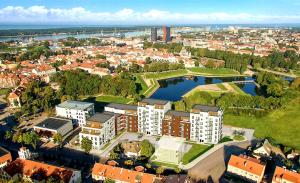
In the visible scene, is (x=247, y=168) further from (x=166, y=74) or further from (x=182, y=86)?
(x=166, y=74)

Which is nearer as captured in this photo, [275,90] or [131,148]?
[131,148]

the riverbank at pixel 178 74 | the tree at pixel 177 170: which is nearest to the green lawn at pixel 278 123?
the tree at pixel 177 170

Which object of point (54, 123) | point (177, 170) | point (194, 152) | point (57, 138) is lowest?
point (194, 152)

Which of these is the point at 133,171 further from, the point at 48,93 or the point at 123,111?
the point at 48,93

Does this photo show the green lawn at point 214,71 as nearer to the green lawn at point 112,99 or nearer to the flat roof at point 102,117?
the green lawn at point 112,99

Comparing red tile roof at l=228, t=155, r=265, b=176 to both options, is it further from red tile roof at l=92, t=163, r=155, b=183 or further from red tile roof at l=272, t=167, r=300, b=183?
red tile roof at l=92, t=163, r=155, b=183

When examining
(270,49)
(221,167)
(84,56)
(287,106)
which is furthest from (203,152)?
(270,49)

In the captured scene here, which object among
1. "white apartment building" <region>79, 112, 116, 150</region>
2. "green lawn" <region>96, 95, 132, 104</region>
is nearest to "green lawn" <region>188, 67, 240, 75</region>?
"green lawn" <region>96, 95, 132, 104</region>

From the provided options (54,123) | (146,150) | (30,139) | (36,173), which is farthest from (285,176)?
(54,123)

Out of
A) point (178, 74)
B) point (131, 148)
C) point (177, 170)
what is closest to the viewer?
point (177, 170)
